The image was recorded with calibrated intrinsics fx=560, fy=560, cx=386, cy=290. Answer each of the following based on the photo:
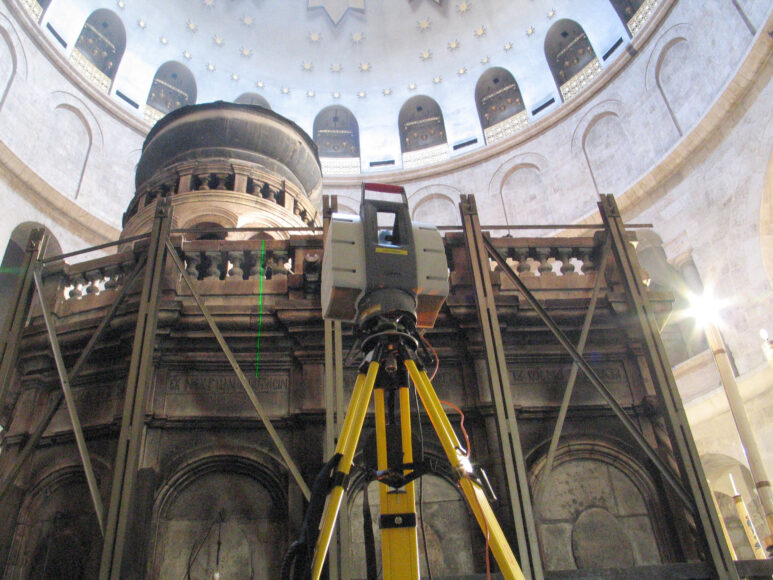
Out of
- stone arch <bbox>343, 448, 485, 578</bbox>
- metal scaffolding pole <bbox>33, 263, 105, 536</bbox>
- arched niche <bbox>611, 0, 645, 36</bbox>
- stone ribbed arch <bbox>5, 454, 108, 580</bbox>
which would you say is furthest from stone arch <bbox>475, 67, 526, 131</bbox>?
stone ribbed arch <bbox>5, 454, 108, 580</bbox>

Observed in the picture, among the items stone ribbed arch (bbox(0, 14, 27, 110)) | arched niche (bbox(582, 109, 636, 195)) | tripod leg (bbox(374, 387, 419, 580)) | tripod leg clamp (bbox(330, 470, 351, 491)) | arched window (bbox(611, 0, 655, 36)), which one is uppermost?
arched window (bbox(611, 0, 655, 36))

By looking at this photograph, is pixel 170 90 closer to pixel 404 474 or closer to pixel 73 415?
pixel 73 415

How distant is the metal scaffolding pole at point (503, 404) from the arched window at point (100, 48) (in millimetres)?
23641

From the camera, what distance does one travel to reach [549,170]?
2486 cm

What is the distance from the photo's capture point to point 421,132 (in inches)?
1169

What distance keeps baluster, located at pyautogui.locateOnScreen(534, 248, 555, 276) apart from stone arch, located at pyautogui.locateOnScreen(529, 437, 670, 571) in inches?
80.7

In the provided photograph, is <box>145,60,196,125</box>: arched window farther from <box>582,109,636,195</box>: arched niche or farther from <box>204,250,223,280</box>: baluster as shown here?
<box>204,250,223,280</box>: baluster

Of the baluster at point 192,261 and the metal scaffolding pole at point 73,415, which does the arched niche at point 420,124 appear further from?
the metal scaffolding pole at point 73,415

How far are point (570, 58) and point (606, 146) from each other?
5650 mm

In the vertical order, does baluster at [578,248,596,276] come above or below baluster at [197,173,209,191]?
below

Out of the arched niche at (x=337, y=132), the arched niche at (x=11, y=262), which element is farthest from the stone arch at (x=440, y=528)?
the arched niche at (x=337, y=132)

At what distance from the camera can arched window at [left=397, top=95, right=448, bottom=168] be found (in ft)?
95.0

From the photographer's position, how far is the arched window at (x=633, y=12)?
2220cm

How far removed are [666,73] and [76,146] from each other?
2301cm
